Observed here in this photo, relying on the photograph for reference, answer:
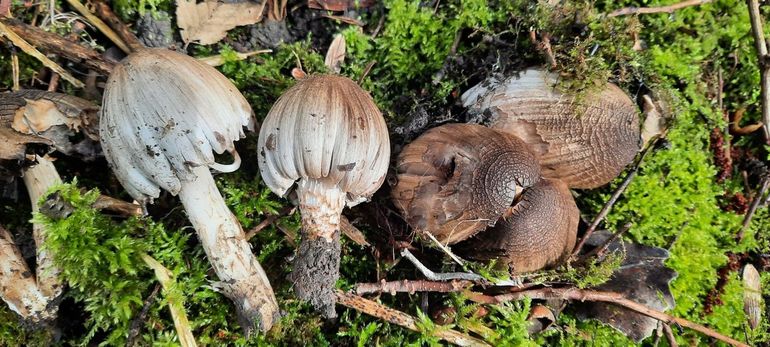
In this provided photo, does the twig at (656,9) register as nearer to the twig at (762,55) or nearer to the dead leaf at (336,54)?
the twig at (762,55)

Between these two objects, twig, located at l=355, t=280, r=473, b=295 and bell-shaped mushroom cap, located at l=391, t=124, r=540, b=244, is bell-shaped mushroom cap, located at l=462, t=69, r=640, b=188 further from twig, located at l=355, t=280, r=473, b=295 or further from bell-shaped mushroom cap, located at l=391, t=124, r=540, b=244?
twig, located at l=355, t=280, r=473, b=295

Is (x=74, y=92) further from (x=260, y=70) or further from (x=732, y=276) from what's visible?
→ (x=732, y=276)

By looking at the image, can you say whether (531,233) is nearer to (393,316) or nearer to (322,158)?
(393,316)

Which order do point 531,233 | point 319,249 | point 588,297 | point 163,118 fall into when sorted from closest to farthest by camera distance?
point 163,118 → point 319,249 → point 531,233 → point 588,297

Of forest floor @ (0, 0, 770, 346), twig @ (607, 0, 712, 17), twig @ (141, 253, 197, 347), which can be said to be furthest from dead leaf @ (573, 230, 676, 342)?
twig @ (141, 253, 197, 347)

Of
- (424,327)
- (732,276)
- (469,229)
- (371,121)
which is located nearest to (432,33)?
(371,121)

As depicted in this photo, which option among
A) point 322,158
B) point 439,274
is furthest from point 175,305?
point 439,274
